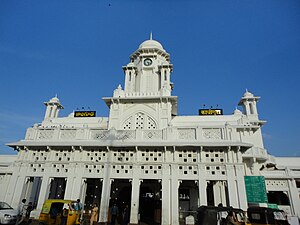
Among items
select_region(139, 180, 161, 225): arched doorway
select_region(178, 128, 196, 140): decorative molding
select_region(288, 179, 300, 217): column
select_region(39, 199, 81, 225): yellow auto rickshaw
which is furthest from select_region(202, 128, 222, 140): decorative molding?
select_region(288, 179, 300, 217): column

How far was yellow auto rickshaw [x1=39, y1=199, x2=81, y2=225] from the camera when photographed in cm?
1050

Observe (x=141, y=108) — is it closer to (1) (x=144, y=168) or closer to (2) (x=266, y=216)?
(1) (x=144, y=168)

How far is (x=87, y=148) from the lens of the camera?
610 inches

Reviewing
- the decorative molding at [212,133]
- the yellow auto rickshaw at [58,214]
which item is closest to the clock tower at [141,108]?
the decorative molding at [212,133]

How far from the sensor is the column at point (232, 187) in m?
12.7

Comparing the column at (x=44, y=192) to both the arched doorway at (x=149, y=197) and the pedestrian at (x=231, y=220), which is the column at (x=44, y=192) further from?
the pedestrian at (x=231, y=220)

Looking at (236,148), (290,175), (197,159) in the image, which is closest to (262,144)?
(290,175)

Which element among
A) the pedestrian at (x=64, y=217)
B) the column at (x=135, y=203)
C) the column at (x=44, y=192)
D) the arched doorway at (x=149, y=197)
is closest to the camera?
the pedestrian at (x=64, y=217)

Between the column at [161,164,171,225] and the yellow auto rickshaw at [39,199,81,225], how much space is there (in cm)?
576

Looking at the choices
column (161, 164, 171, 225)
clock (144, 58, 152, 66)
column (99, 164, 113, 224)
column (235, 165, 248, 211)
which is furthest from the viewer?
clock (144, 58, 152, 66)

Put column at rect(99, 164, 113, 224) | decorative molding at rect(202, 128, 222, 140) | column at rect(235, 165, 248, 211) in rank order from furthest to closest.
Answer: decorative molding at rect(202, 128, 222, 140)
column at rect(99, 164, 113, 224)
column at rect(235, 165, 248, 211)

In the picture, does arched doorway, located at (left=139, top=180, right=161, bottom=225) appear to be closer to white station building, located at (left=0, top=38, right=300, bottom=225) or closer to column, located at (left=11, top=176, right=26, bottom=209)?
white station building, located at (left=0, top=38, right=300, bottom=225)

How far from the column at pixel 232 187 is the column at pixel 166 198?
4320mm

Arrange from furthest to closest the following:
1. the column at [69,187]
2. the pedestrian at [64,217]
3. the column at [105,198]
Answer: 1. the column at [69,187]
2. the column at [105,198]
3. the pedestrian at [64,217]
